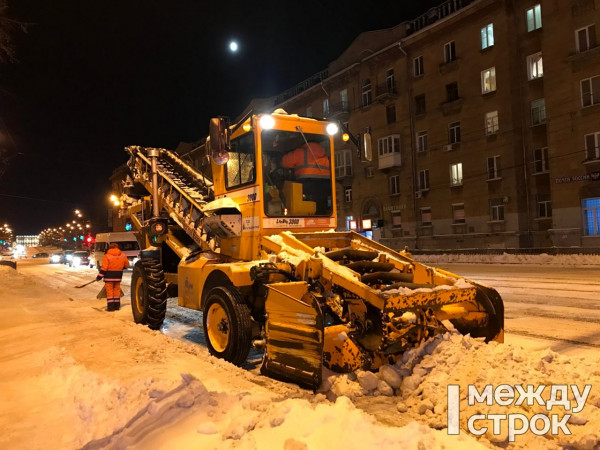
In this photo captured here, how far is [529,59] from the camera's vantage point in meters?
27.6

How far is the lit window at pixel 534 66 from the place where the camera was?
27125mm

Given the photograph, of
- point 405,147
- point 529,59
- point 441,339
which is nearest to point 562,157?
point 529,59

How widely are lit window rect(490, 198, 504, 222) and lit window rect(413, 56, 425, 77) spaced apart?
452 inches

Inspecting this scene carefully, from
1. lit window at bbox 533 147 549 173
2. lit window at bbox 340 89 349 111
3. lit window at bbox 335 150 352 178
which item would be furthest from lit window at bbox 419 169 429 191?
lit window at bbox 340 89 349 111

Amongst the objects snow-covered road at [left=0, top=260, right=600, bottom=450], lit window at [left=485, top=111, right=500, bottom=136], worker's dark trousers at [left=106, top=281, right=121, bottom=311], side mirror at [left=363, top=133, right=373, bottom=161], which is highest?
lit window at [left=485, top=111, right=500, bottom=136]

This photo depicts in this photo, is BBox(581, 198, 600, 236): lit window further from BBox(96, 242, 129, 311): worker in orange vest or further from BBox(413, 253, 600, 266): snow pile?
BBox(96, 242, 129, 311): worker in orange vest

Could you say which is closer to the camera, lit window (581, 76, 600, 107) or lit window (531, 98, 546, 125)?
lit window (581, 76, 600, 107)

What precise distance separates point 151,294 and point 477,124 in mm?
27690

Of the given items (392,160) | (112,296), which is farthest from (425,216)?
(112,296)

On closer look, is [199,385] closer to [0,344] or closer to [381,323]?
[381,323]

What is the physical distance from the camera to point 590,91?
2453cm

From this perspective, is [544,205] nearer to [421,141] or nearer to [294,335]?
[421,141]

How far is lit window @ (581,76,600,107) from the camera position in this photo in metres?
24.2

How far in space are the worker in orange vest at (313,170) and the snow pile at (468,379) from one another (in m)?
3.08
